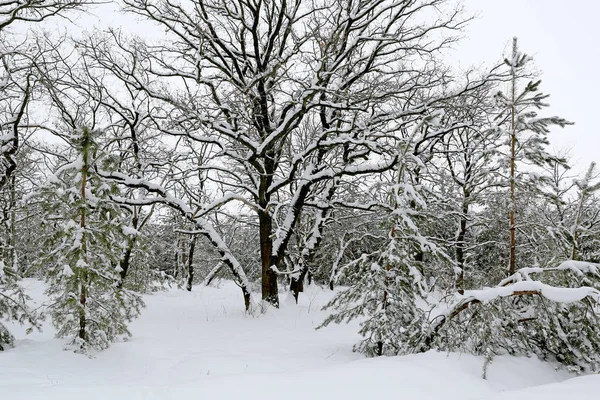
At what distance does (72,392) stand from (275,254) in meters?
7.86

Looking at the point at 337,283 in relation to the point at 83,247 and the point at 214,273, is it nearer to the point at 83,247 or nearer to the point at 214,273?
the point at 83,247

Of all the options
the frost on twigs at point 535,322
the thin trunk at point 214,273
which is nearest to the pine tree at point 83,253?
the frost on twigs at point 535,322

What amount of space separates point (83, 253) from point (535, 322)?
6297mm

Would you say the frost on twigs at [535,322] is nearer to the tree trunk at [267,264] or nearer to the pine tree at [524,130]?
the pine tree at [524,130]

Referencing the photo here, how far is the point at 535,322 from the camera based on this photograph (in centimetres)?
488

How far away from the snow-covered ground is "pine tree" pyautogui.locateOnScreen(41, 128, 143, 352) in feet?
1.36

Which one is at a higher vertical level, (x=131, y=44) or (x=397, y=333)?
(x=131, y=44)

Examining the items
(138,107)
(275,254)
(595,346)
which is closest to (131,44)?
(138,107)

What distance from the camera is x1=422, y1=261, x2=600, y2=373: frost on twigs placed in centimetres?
457

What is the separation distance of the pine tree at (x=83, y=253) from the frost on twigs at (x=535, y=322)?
16.6ft

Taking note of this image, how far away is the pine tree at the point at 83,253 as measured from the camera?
5547 millimetres

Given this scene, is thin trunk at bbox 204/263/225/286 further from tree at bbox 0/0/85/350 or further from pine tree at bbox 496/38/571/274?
pine tree at bbox 496/38/571/274

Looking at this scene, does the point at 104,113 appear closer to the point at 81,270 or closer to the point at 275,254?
the point at 275,254

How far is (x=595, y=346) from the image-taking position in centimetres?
462
